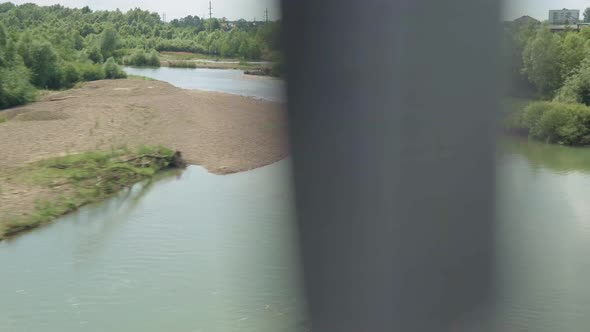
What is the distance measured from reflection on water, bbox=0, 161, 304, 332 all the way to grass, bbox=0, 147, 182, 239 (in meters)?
0.22

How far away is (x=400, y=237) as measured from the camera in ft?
4.34

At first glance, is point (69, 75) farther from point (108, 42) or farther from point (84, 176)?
point (84, 176)

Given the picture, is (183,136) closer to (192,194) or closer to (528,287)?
(192,194)

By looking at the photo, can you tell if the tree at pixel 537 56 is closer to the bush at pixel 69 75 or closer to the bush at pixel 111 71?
the bush at pixel 69 75

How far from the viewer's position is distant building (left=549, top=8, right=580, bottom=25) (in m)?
1.53

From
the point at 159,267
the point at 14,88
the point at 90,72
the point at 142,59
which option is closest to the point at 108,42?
the point at 142,59

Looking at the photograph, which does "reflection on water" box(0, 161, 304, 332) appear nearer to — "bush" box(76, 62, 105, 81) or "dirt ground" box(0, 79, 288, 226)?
"dirt ground" box(0, 79, 288, 226)

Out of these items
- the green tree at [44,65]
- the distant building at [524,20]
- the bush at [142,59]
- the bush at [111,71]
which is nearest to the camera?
the distant building at [524,20]

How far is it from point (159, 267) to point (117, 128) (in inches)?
303

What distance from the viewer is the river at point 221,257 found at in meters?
1.47

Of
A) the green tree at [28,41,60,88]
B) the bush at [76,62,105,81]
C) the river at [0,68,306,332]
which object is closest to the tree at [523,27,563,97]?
the river at [0,68,306,332]

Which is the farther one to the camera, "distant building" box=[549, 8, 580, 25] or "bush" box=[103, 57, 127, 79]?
"bush" box=[103, 57, 127, 79]

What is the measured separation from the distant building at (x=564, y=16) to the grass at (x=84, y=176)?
670cm

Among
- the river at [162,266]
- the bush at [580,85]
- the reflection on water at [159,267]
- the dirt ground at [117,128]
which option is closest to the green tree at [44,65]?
the dirt ground at [117,128]
